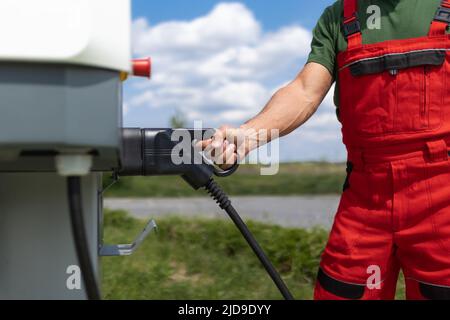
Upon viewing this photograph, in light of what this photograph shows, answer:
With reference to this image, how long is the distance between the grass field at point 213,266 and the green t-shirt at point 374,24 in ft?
6.04

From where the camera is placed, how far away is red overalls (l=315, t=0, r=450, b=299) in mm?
1281

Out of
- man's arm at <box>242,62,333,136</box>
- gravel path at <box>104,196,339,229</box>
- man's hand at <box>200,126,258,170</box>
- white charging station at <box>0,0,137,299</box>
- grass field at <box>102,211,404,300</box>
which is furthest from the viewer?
gravel path at <box>104,196,339,229</box>

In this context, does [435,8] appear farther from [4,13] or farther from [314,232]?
[314,232]

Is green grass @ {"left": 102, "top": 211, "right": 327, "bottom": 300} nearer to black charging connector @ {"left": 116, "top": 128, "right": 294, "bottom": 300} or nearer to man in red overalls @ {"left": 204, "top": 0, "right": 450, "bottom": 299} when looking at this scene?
man in red overalls @ {"left": 204, "top": 0, "right": 450, "bottom": 299}

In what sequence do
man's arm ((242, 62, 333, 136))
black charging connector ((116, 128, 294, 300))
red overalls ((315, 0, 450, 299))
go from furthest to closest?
man's arm ((242, 62, 333, 136)), red overalls ((315, 0, 450, 299)), black charging connector ((116, 128, 294, 300))

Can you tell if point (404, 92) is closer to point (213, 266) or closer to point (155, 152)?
point (155, 152)

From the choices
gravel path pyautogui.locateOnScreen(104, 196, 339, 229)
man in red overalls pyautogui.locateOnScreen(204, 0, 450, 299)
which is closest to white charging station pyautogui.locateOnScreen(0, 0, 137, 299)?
man in red overalls pyautogui.locateOnScreen(204, 0, 450, 299)

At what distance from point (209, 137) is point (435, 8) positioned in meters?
0.64

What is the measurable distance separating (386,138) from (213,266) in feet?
8.07

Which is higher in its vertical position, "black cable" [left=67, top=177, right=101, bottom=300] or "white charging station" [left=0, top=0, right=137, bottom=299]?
"white charging station" [left=0, top=0, right=137, bottom=299]

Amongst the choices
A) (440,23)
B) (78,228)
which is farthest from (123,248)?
(440,23)

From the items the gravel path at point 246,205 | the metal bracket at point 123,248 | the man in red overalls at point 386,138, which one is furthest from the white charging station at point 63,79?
the gravel path at point 246,205

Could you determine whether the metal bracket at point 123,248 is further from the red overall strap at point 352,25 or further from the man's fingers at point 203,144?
the red overall strap at point 352,25
